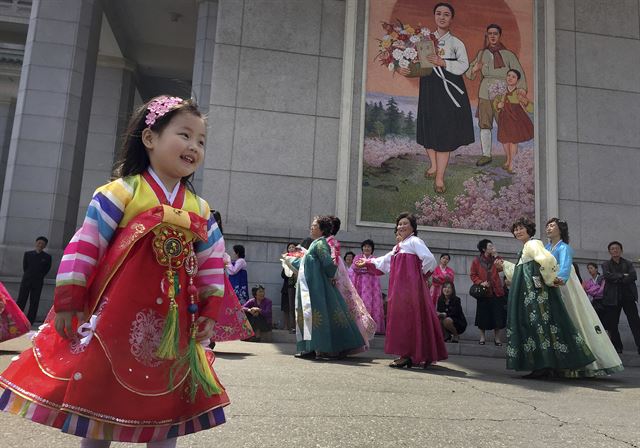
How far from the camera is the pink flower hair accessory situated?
1952 millimetres

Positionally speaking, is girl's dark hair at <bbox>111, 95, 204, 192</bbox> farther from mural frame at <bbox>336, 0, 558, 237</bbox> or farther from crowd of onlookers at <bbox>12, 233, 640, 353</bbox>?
mural frame at <bbox>336, 0, 558, 237</bbox>

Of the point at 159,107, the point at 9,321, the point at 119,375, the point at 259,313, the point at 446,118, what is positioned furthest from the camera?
the point at 446,118

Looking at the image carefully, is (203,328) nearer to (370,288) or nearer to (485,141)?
(370,288)

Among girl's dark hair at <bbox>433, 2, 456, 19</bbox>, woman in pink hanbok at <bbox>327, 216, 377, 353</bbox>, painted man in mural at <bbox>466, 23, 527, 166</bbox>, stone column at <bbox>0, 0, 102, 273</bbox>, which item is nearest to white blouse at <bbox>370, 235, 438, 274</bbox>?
woman in pink hanbok at <bbox>327, 216, 377, 353</bbox>

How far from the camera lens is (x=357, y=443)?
2.40 metres

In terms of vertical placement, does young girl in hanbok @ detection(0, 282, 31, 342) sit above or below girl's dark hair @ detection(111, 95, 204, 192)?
A: below

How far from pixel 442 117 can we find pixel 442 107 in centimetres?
21

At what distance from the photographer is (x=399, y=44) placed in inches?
401

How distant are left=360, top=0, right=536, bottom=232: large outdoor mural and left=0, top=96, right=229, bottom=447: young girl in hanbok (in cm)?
785

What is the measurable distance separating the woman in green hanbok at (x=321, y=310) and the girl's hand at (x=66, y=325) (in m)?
4.37

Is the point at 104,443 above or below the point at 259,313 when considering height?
below

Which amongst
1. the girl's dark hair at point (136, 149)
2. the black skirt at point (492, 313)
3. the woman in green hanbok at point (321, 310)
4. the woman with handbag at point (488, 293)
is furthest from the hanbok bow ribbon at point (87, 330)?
the black skirt at point (492, 313)

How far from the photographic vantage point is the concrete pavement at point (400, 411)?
Answer: 247cm

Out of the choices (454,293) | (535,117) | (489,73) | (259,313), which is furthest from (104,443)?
(535,117)
